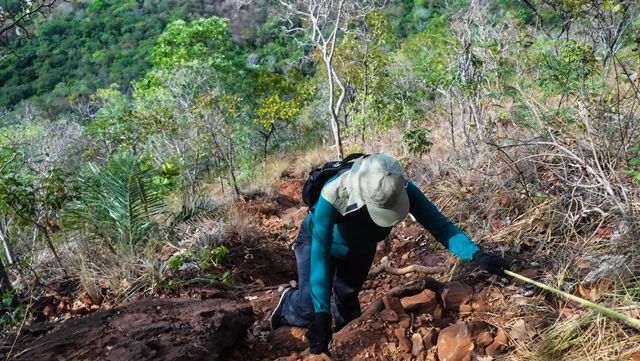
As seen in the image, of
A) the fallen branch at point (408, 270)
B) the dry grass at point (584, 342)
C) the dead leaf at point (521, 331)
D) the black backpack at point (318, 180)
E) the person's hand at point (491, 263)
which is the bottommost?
the fallen branch at point (408, 270)

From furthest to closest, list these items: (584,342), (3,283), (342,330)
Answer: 1. (3,283)
2. (342,330)
3. (584,342)

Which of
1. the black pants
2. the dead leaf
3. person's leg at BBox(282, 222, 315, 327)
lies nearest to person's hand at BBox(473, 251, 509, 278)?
the dead leaf

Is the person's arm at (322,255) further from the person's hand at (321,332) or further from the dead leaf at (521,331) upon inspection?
the dead leaf at (521,331)

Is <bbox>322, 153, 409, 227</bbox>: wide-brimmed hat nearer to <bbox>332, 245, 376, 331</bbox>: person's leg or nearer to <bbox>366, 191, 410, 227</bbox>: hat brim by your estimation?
<bbox>366, 191, 410, 227</bbox>: hat brim

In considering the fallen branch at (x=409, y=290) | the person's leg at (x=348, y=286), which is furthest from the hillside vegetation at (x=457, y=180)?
the person's leg at (x=348, y=286)

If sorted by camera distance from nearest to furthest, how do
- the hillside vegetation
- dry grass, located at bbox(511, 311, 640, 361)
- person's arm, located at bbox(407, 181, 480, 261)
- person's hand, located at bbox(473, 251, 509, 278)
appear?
dry grass, located at bbox(511, 311, 640, 361), person's hand, located at bbox(473, 251, 509, 278), person's arm, located at bbox(407, 181, 480, 261), the hillside vegetation

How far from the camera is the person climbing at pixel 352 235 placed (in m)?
2.46

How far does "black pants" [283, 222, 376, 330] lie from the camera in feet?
10.3

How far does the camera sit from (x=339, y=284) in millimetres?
3188

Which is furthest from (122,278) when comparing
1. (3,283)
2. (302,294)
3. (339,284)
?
(339,284)

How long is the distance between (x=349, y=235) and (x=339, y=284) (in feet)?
1.49

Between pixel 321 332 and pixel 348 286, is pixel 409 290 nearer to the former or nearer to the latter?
pixel 348 286

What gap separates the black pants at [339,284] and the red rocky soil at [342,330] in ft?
0.36

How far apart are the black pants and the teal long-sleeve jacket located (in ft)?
0.47
